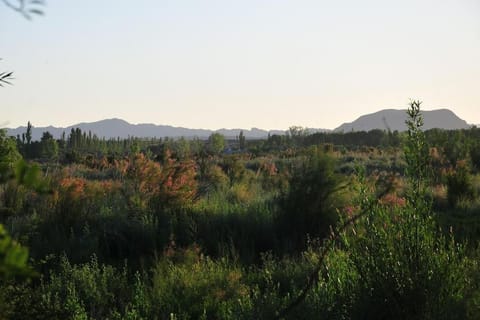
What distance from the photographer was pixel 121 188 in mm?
13531

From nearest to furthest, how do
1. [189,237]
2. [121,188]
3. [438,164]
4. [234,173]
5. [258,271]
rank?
[258,271]
[189,237]
[121,188]
[234,173]
[438,164]

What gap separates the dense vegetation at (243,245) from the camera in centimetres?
492

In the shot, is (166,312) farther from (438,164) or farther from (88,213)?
(438,164)

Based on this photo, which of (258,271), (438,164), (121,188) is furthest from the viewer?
(438,164)

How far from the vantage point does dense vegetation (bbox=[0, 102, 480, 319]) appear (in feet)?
16.1

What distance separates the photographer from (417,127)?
502 centimetres

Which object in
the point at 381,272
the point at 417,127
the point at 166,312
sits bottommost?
the point at 166,312

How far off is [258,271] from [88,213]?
171 inches

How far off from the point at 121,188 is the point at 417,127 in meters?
9.56

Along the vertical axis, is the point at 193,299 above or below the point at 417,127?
below

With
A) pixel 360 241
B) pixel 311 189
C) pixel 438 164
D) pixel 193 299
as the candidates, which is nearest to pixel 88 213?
pixel 311 189

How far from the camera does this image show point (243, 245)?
971 centimetres

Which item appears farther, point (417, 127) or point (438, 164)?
point (438, 164)

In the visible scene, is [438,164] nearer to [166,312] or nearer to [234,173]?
[234,173]
